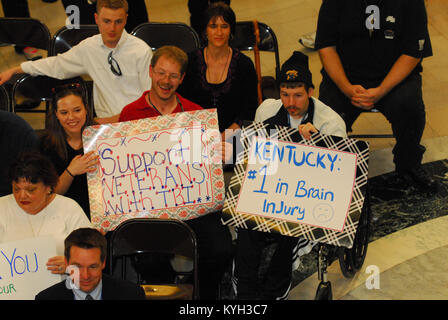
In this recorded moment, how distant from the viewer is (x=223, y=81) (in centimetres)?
478

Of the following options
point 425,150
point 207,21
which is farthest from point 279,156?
point 425,150

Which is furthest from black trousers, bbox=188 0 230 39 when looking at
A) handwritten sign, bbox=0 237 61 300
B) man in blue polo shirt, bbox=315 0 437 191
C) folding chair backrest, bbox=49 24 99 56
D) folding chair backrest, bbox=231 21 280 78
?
handwritten sign, bbox=0 237 61 300

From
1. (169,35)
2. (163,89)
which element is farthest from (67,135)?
(169,35)

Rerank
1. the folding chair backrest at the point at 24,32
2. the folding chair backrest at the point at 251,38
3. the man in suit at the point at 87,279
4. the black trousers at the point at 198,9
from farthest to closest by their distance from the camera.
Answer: the black trousers at the point at 198,9 < the folding chair backrest at the point at 24,32 < the folding chair backrest at the point at 251,38 < the man in suit at the point at 87,279

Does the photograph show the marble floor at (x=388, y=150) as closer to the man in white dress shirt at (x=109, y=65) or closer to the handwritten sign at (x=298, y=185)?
the handwritten sign at (x=298, y=185)

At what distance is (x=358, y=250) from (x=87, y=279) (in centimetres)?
187

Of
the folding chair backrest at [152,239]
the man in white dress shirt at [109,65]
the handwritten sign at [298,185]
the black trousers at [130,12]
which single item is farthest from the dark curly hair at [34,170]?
the black trousers at [130,12]

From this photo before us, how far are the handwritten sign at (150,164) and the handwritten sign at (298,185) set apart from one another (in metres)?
0.27

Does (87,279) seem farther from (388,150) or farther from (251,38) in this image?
(388,150)

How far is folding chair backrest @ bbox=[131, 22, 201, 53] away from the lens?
17.5 ft

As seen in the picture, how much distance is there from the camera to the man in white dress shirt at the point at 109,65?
4793mm

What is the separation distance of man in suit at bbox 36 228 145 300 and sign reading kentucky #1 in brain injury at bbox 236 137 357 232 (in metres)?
0.79

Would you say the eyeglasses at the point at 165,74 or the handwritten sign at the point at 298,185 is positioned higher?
the eyeglasses at the point at 165,74

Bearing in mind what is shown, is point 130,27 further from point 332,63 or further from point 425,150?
point 425,150
